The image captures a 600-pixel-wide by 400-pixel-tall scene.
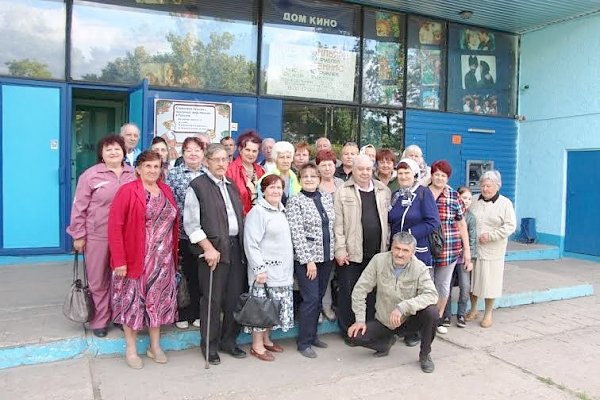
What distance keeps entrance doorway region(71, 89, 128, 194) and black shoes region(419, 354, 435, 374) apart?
6158mm

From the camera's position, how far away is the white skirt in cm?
516

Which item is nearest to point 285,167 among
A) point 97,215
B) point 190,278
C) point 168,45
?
point 190,278

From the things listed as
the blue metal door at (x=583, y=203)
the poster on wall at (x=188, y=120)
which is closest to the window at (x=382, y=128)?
the poster on wall at (x=188, y=120)

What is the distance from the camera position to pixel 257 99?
7746mm

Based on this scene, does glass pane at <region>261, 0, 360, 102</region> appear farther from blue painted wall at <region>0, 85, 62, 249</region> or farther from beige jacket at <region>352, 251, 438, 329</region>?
beige jacket at <region>352, 251, 438, 329</region>

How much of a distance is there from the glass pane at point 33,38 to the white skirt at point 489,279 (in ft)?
18.7

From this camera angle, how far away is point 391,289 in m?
A: 4.10

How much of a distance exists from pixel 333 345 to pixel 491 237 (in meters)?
1.97

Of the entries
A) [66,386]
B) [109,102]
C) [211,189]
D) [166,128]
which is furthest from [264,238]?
[109,102]

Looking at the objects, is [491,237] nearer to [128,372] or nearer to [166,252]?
[166,252]

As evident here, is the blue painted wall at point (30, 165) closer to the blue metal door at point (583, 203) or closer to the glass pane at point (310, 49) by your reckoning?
the glass pane at point (310, 49)

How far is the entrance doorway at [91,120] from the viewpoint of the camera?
26.5 feet

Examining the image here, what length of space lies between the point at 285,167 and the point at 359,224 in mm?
816

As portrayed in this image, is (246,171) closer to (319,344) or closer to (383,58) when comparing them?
(319,344)
